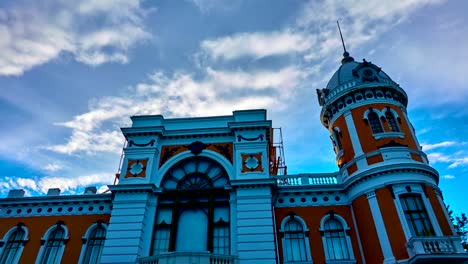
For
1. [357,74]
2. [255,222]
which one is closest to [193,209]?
[255,222]

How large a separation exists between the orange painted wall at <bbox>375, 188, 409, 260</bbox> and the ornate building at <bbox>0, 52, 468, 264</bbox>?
0.05 m

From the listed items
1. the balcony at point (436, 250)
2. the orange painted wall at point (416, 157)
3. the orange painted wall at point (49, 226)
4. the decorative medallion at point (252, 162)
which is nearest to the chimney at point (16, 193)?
the orange painted wall at point (49, 226)

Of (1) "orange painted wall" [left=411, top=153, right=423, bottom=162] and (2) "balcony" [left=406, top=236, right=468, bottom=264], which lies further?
(1) "orange painted wall" [left=411, top=153, right=423, bottom=162]

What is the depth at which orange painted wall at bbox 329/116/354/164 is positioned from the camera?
20922mm

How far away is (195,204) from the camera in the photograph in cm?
1998

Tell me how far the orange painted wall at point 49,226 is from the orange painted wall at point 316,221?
37.8 feet

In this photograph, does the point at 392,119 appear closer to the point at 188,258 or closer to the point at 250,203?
the point at 250,203

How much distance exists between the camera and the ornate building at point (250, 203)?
17531 millimetres

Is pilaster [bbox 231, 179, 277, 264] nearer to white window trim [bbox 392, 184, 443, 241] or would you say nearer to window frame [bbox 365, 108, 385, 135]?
white window trim [bbox 392, 184, 443, 241]

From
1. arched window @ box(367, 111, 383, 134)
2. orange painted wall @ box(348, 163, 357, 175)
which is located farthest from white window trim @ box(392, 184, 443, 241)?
arched window @ box(367, 111, 383, 134)

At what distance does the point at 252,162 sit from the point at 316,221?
543cm

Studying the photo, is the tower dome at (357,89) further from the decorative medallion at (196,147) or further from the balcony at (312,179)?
the decorative medallion at (196,147)

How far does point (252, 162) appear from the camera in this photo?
2084cm

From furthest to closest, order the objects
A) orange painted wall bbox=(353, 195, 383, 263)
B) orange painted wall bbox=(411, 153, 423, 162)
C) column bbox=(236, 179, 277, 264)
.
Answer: orange painted wall bbox=(411, 153, 423, 162), column bbox=(236, 179, 277, 264), orange painted wall bbox=(353, 195, 383, 263)
